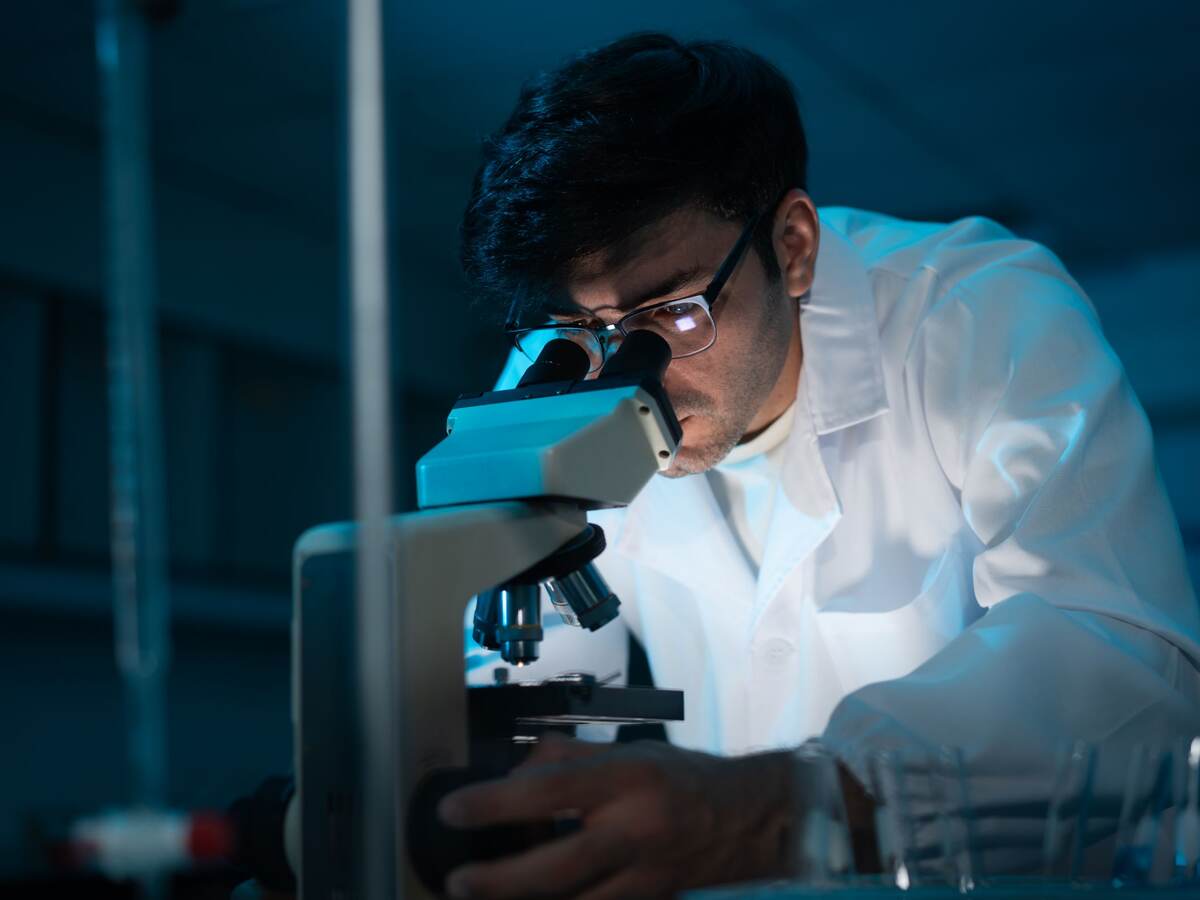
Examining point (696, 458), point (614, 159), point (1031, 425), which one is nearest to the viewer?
point (1031, 425)

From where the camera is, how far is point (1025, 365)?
138cm

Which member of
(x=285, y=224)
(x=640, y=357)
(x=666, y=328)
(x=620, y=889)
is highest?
(x=285, y=224)

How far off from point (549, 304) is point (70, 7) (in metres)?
2.67

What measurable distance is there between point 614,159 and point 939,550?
0.64 meters

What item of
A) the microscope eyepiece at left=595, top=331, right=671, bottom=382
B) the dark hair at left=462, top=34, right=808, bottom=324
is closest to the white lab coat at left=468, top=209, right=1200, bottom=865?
the dark hair at left=462, top=34, right=808, bottom=324

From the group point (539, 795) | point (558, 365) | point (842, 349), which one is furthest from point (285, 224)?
point (539, 795)

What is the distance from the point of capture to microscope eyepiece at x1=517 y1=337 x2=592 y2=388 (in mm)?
1187

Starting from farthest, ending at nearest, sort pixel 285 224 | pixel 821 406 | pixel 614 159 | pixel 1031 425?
pixel 285 224 < pixel 821 406 < pixel 614 159 < pixel 1031 425

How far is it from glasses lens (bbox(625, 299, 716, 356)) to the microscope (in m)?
0.33

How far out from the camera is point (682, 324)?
1.46m

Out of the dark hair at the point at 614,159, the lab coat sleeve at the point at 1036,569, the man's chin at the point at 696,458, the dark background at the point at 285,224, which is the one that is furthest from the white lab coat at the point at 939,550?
the dark background at the point at 285,224

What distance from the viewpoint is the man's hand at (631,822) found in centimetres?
76

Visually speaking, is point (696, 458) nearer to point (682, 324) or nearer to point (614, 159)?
point (682, 324)

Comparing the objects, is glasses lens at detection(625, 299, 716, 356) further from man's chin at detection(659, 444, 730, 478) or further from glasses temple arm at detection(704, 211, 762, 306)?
man's chin at detection(659, 444, 730, 478)
